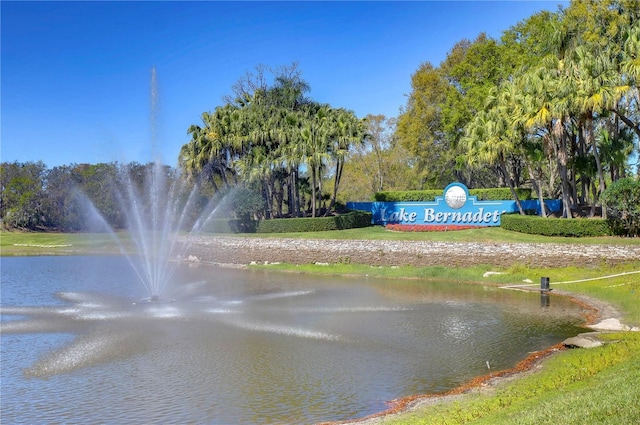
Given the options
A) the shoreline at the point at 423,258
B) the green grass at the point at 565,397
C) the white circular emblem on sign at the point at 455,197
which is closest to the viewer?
the green grass at the point at 565,397

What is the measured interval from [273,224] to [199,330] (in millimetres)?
31410

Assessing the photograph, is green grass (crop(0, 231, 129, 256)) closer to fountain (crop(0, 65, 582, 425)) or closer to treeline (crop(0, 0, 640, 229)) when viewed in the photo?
treeline (crop(0, 0, 640, 229))

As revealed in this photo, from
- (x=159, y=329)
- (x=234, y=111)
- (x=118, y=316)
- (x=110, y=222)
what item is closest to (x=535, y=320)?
(x=159, y=329)

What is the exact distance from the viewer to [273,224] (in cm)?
5309

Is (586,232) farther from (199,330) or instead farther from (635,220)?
(199,330)

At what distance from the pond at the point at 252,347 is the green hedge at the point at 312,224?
1784cm

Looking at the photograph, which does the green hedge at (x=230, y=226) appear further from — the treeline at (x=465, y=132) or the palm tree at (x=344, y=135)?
the palm tree at (x=344, y=135)

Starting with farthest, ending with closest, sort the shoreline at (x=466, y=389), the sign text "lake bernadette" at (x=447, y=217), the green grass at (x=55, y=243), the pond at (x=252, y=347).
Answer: the green grass at (x=55, y=243)
the sign text "lake bernadette" at (x=447, y=217)
the pond at (x=252, y=347)
the shoreline at (x=466, y=389)

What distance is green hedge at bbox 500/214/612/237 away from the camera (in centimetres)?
3603

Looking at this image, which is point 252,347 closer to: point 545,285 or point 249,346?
point 249,346

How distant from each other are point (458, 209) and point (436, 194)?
4.55 meters

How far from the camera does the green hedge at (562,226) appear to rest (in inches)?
1419

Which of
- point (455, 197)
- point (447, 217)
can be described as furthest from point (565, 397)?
point (447, 217)

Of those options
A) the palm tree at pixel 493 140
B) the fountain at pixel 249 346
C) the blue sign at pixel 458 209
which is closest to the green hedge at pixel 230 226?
the blue sign at pixel 458 209
